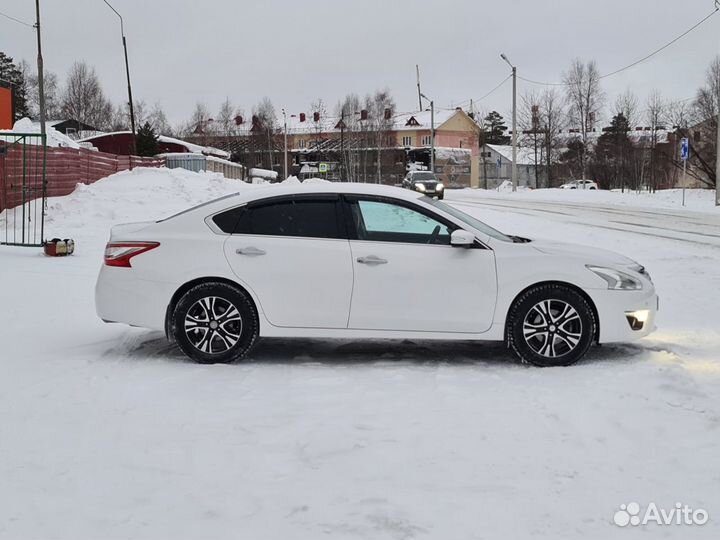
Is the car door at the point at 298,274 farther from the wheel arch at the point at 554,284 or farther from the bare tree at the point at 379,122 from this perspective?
the bare tree at the point at 379,122

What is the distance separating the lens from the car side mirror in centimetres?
603

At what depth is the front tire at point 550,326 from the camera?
6.00 m

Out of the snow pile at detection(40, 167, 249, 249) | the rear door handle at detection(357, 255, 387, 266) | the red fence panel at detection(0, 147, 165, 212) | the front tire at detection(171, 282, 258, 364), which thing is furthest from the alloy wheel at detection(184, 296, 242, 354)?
the red fence panel at detection(0, 147, 165, 212)

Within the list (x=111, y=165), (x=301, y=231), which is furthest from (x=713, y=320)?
(x=111, y=165)

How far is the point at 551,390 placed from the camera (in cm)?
533

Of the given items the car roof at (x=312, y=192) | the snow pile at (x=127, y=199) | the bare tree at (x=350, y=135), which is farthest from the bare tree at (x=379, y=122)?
the car roof at (x=312, y=192)

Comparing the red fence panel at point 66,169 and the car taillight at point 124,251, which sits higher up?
the red fence panel at point 66,169

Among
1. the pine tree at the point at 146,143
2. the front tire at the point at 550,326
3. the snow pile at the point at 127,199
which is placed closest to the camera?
the front tire at the point at 550,326

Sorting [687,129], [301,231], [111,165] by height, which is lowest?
[301,231]

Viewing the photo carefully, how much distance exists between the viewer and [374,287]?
239 inches

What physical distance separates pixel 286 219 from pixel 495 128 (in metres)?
125

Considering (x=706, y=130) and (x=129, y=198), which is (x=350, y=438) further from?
(x=706, y=130)

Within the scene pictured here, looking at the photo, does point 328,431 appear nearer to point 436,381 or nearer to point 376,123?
point 436,381

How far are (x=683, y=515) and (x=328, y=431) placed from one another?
1.95 meters
